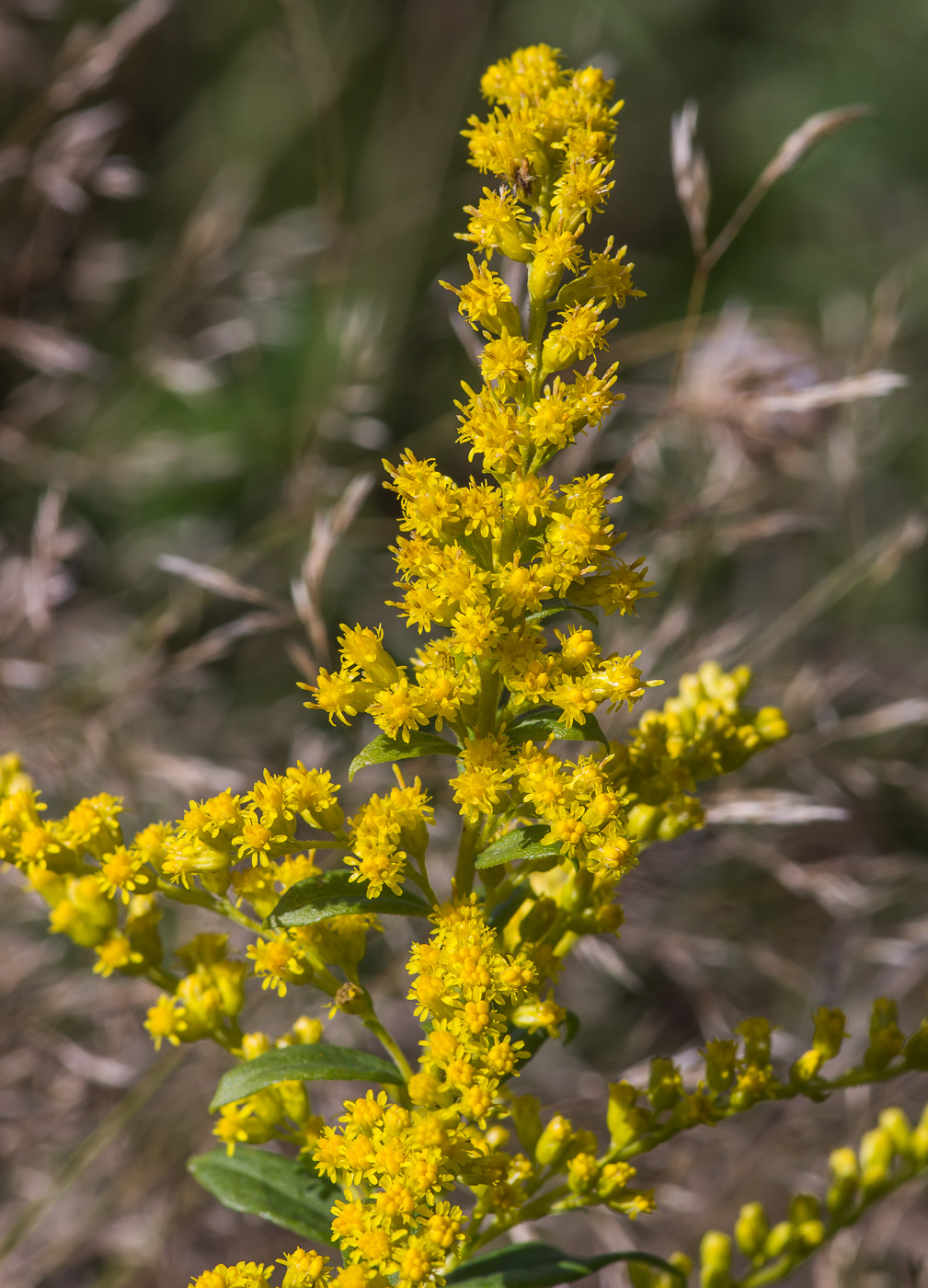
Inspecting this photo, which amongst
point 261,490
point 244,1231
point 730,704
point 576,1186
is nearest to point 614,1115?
point 576,1186

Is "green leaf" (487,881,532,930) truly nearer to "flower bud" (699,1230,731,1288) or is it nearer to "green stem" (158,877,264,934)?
"green stem" (158,877,264,934)

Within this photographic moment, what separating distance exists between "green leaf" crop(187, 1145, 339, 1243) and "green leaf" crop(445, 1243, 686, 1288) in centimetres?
20

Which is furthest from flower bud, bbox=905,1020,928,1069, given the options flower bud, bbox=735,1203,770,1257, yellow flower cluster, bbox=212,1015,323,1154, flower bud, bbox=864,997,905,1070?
yellow flower cluster, bbox=212,1015,323,1154

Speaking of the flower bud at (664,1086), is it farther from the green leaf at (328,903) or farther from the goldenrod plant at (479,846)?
the green leaf at (328,903)

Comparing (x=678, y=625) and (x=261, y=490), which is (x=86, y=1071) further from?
(x=261, y=490)

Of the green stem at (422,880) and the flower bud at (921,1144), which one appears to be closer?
the green stem at (422,880)

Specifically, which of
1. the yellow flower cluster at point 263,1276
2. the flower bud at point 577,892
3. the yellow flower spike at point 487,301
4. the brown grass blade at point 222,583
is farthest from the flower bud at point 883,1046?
the brown grass blade at point 222,583

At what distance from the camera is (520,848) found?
4.50 ft

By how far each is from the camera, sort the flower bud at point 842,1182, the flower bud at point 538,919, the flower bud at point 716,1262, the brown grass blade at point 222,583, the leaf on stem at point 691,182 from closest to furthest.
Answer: the flower bud at point 538,919 < the flower bud at point 716,1262 < the flower bud at point 842,1182 < the brown grass blade at point 222,583 < the leaf on stem at point 691,182

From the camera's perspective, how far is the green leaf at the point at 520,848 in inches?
52.9

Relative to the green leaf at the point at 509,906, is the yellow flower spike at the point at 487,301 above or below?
above

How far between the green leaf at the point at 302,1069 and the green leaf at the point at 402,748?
389mm

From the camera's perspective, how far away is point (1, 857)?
5.39 feet

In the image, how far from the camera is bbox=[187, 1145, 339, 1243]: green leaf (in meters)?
1.54
